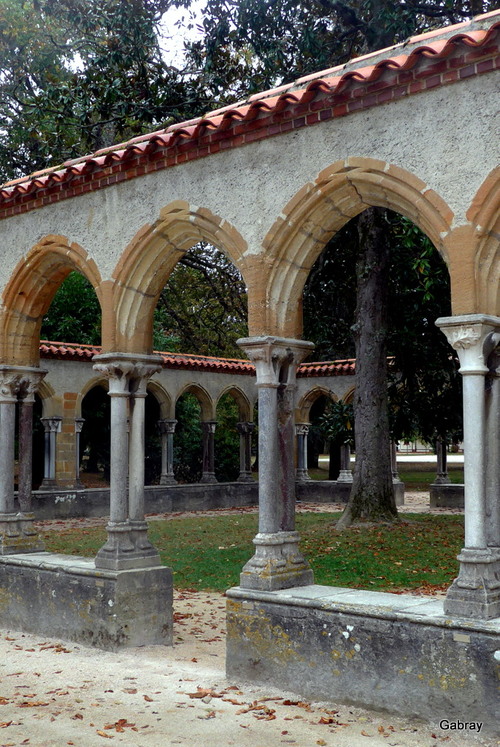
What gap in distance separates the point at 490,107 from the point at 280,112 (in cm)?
157

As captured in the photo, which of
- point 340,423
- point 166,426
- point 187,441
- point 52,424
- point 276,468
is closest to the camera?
point 276,468

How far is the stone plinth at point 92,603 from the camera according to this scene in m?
6.72

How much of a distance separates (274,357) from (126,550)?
86.0 inches

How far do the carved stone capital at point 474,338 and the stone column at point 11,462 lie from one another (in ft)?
15.7

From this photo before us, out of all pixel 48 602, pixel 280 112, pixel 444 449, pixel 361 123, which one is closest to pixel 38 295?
pixel 48 602

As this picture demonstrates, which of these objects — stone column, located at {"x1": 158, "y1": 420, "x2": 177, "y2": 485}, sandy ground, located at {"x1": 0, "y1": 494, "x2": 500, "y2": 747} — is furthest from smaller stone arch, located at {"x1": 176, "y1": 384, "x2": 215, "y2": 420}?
sandy ground, located at {"x1": 0, "y1": 494, "x2": 500, "y2": 747}

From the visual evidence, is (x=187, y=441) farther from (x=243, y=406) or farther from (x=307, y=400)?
(x=307, y=400)

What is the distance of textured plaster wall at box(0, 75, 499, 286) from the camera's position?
201 inches

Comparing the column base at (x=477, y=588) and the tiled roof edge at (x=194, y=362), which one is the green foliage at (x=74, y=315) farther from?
the column base at (x=477, y=588)

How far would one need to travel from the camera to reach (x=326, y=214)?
5996 millimetres

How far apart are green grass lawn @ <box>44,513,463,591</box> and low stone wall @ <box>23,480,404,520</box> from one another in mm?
2295

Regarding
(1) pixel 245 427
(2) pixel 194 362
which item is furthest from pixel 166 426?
(1) pixel 245 427

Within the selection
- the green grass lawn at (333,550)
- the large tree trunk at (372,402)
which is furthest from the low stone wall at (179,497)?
the large tree trunk at (372,402)

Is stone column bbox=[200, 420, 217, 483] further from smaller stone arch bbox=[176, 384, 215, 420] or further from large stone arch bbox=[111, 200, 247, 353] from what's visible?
large stone arch bbox=[111, 200, 247, 353]
